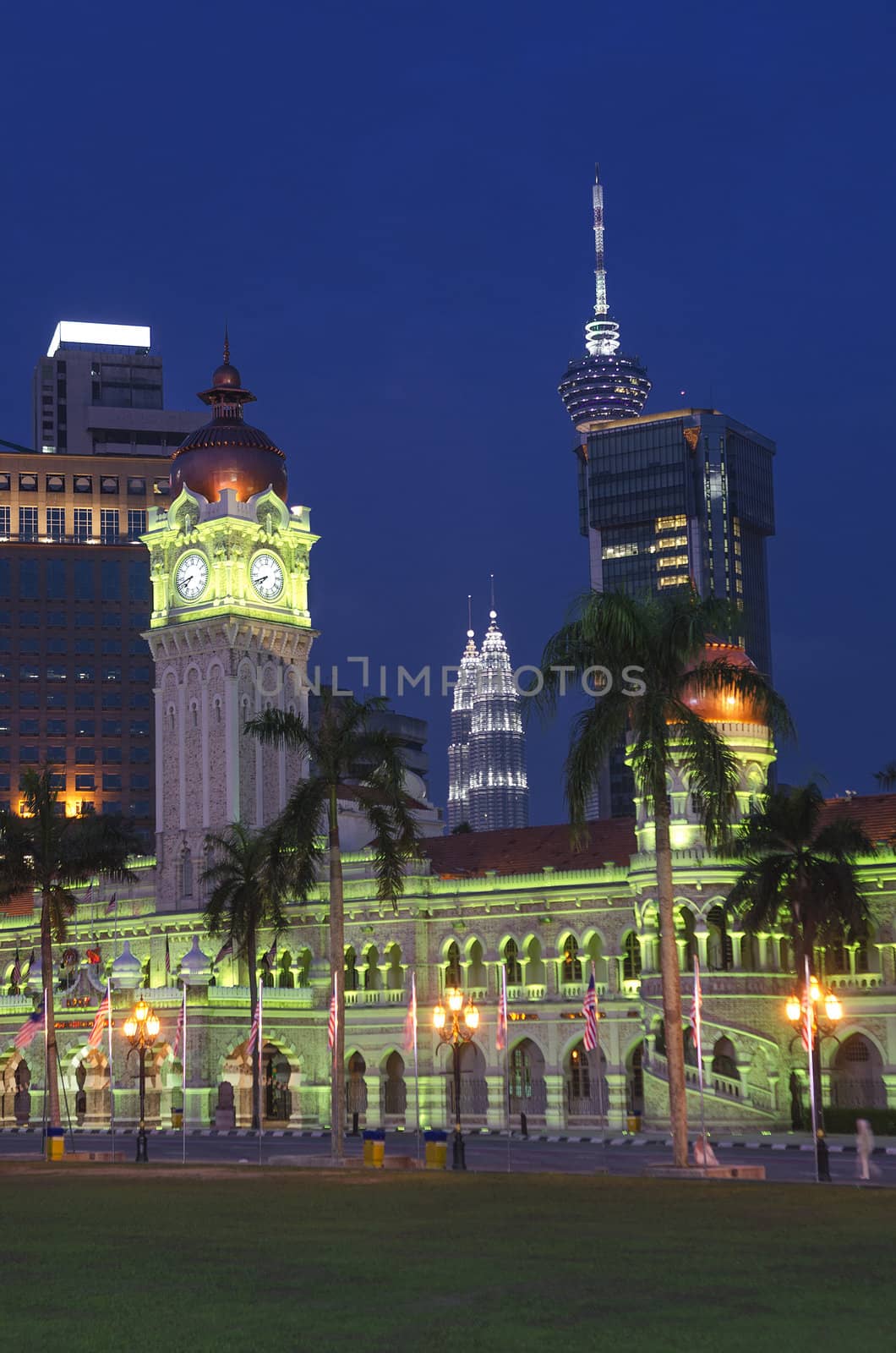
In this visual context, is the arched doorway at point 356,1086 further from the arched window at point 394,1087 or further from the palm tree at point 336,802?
the palm tree at point 336,802

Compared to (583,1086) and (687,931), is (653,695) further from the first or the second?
(583,1086)

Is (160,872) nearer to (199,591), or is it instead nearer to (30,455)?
(199,591)

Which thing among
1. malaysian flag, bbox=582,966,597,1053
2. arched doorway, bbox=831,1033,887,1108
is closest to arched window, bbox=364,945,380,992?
arched doorway, bbox=831,1033,887,1108

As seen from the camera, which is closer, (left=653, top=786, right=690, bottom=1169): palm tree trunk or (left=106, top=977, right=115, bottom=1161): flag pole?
(left=653, top=786, right=690, bottom=1169): palm tree trunk

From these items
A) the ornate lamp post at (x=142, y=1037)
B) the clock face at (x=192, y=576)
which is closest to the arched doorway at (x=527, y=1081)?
the ornate lamp post at (x=142, y=1037)

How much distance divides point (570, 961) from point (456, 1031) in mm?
25282

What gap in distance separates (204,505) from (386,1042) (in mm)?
27247

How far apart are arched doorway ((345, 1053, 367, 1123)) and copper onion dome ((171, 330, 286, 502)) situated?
89.2 feet

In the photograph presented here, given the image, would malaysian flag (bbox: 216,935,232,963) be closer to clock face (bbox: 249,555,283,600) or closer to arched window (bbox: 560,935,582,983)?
arched window (bbox: 560,935,582,983)

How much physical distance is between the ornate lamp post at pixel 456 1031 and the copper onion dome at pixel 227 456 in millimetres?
27102

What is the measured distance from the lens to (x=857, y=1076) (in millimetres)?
74312

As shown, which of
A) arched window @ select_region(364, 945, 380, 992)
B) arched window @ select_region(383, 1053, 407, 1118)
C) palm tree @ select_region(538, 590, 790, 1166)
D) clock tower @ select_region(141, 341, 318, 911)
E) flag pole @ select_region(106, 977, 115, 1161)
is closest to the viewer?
palm tree @ select_region(538, 590, 790, 1166)

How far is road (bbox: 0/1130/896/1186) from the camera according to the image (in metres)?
51.1

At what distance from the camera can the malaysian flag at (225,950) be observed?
8500 cm
